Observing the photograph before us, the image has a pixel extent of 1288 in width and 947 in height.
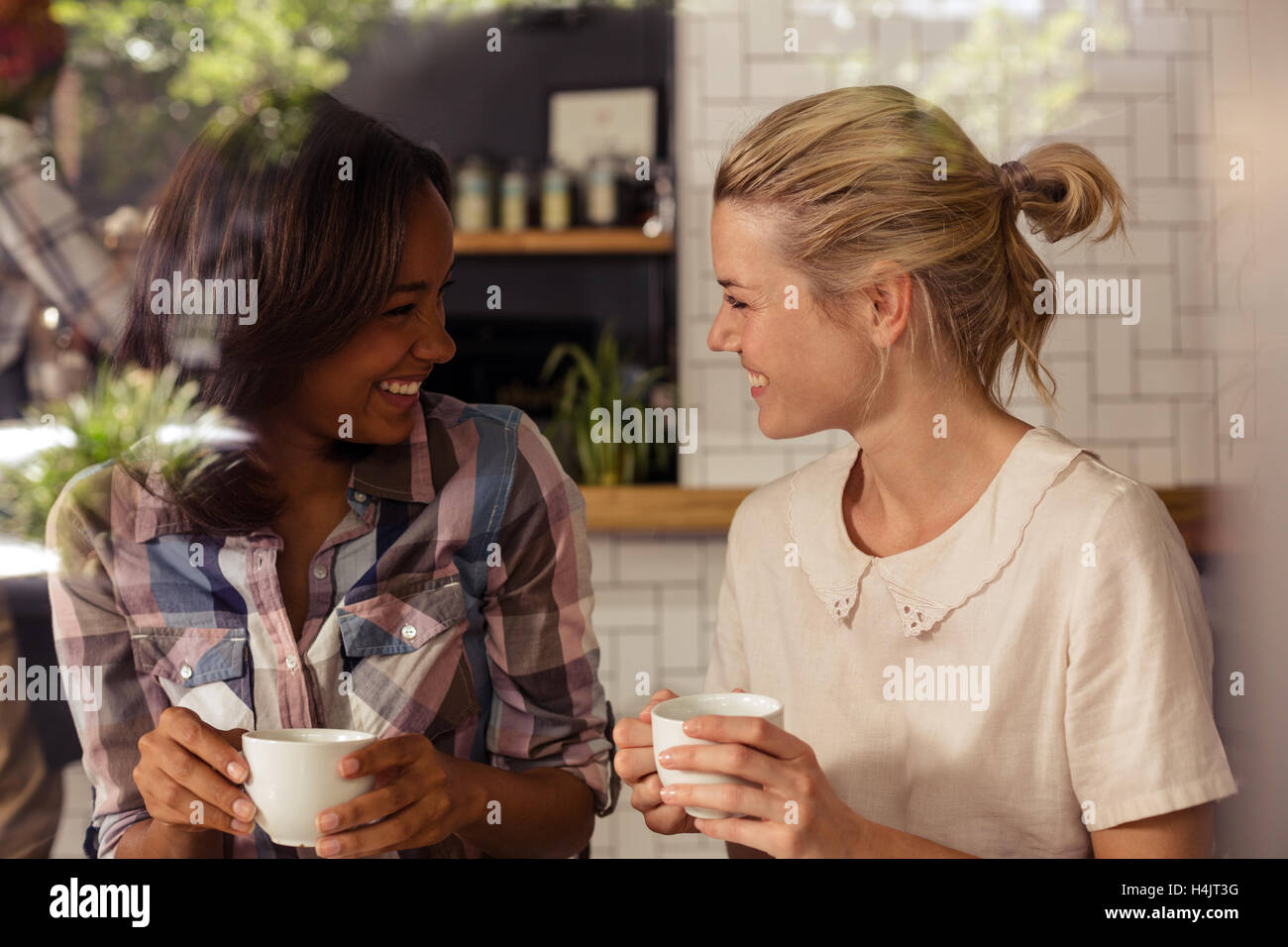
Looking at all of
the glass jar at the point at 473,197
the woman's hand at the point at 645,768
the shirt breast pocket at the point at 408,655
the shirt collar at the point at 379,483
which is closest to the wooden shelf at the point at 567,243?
the glass jar at the point at 473,197

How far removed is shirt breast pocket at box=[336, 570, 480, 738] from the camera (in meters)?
0.78

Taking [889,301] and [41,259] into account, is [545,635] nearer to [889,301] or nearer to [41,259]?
[889,301]

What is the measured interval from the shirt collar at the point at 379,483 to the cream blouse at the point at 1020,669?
28 centimetres

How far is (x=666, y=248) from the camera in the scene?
102cm

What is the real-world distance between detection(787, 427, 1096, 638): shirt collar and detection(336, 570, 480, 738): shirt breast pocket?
254mm

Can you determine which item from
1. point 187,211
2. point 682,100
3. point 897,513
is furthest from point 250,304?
point 897,513

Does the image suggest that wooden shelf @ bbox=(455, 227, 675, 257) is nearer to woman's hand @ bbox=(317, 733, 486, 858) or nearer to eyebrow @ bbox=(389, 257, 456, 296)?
eyebrow @ bbox=(389, 257, 456, 296)

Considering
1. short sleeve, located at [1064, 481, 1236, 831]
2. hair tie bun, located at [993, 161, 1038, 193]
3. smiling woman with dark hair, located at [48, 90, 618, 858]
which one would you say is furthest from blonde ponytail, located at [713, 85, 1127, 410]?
smiling woman with dark hair, located at [48, 90, 618, 858]

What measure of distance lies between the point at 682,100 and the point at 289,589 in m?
0.45

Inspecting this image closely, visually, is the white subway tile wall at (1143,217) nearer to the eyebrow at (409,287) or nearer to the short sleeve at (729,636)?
the short sleeve at (729,636)

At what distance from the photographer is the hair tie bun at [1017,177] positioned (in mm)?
749

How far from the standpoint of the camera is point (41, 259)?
81cm

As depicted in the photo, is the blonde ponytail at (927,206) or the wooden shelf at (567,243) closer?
the blonde ponytail at (927,206)
